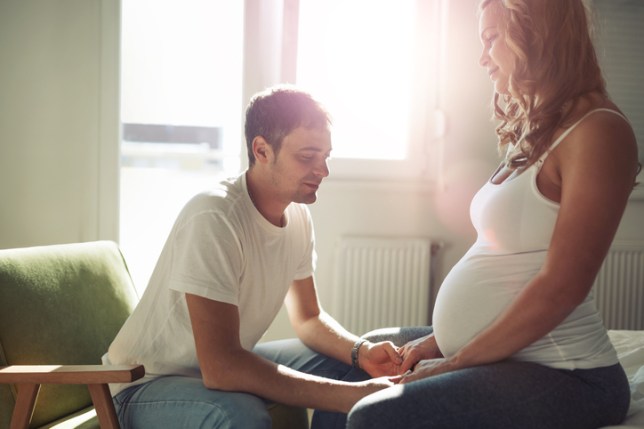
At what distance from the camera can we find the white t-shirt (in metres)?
1.46

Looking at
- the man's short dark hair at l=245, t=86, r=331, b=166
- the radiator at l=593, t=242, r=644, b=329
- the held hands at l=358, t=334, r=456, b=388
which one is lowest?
the radiator at l=593, t=242, r=644, b=329

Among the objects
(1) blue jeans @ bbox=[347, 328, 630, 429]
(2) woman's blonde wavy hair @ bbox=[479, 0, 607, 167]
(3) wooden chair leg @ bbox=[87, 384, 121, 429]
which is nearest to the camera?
(1) blue jeans @ bbox=[347, 328, 630, 429]

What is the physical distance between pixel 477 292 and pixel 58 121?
2060mm

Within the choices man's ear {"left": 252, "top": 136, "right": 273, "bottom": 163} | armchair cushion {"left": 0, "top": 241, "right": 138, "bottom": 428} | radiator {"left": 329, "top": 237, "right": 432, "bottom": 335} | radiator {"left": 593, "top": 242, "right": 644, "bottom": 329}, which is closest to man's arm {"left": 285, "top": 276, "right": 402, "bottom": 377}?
man's ear {"left": 252, "top": 136, "right": 273, "bottom": 163}

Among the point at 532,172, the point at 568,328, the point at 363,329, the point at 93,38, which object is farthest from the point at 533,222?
the point at 93,38

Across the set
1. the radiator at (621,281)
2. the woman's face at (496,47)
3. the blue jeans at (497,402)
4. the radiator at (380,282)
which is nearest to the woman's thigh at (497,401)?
the blue jeans at (497,402)

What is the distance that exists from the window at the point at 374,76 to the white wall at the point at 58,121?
84 centimetres

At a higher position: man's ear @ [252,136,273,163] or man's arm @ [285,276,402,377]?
man's ear @ [252,136,273,163]

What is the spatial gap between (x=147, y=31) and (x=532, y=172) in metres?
2.02

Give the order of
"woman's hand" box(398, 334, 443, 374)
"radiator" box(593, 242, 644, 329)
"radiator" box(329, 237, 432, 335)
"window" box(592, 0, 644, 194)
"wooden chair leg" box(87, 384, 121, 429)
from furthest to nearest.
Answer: "window" box(592, 0, 644, 194), "radiator" box(593, 242, 644, 329), "radiator" box(329, 237, 432, 335), "woman's hand" box(398, 334, 443, 374), "wooden chair leg" box(87, 384, 121, 429)

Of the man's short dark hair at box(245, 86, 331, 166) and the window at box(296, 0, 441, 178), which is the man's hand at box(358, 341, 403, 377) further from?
the window at box(296, 0, 441, 178)

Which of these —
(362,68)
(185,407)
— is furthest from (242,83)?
(185,407)

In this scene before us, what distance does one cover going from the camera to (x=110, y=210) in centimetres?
279

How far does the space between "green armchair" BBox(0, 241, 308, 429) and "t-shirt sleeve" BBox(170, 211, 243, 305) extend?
0.21 m
